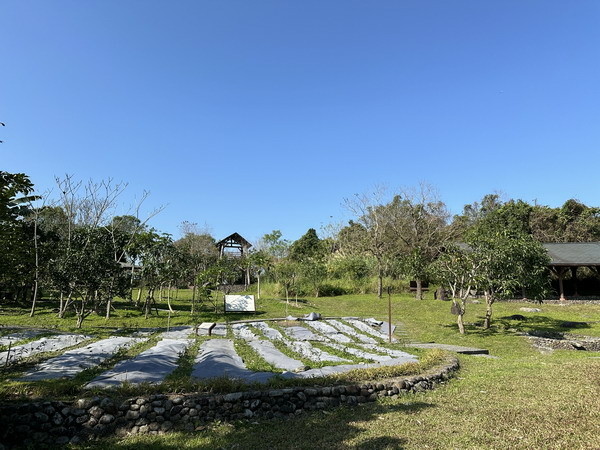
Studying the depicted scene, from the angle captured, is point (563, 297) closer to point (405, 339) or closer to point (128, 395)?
point (405, 339)

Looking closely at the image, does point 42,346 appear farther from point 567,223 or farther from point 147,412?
point 567,223

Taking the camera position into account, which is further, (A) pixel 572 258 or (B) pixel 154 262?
(A) pixel 572 258

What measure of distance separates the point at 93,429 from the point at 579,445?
230 inches

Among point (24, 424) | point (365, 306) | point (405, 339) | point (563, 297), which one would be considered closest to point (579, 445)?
point (24, 424)

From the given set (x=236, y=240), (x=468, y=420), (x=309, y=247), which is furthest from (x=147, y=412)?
(x=309, y=247)

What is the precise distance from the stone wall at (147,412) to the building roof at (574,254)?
2149 cm

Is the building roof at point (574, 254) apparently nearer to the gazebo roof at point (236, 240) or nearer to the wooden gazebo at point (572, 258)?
the wooden gazebo at point (572, 258)

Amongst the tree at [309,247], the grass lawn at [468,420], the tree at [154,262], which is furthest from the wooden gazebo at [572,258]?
the tree at [154,262]

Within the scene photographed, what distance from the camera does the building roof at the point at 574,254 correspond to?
2219cm

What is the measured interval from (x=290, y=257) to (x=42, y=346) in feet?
89.6

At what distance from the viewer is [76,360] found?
24.9 feet

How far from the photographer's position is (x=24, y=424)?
4.74 m

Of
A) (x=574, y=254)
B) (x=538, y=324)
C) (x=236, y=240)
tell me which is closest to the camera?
(x=538, y=324)

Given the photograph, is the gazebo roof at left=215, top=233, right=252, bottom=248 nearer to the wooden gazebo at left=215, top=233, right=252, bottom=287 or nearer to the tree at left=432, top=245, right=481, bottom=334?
the wooden gazebo at left=215, top=233, right=252, bottom=287
